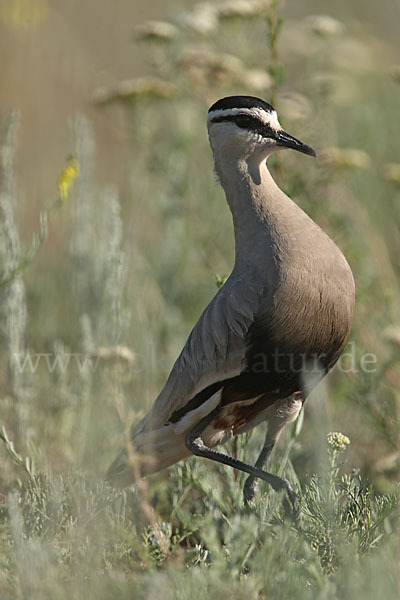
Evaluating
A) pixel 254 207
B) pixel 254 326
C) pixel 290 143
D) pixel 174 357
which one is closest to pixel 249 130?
pixel 290 143

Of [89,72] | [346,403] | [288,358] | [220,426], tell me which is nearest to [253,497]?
[220,426]

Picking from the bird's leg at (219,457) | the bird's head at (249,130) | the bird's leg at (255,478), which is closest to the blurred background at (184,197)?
the bird's head at (249,130)

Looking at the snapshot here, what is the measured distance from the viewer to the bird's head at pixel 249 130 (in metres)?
3.12

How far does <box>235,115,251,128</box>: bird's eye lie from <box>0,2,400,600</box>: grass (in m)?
0.36

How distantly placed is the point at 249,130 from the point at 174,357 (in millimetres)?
2363

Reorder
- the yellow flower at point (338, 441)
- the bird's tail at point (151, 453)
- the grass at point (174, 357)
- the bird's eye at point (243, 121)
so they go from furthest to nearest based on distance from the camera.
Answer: the bird's tail at point (151, 453), the bird's eye at point (243, 121), the yellow flower at point (338, 441), the grass at point (174, 357)

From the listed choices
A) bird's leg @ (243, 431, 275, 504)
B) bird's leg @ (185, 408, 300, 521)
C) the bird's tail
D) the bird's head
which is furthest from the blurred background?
bird's leg @ (243, 431, 275, 504)

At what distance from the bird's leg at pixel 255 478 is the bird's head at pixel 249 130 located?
1.20 m

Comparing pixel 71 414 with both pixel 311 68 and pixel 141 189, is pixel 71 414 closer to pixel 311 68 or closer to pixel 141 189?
pixel 141 189

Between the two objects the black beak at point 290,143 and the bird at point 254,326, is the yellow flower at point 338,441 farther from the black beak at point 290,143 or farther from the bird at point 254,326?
the black beak at point 290,143

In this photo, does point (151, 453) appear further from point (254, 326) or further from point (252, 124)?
point (252, 124)

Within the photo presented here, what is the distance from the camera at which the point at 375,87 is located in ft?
24.8

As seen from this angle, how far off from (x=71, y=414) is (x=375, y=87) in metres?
4.80

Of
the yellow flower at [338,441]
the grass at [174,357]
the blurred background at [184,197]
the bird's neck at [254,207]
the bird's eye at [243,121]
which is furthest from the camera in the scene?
the blurred background at [184,197]
